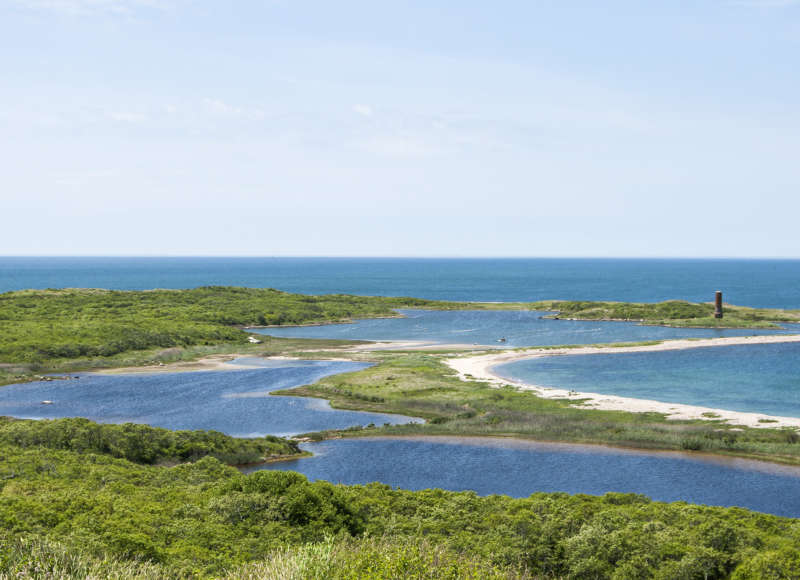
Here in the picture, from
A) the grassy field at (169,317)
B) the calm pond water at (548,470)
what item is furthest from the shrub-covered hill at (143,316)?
the calm pond water at (548,470)

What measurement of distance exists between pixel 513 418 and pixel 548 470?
15.5m

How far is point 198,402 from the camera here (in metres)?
75.6

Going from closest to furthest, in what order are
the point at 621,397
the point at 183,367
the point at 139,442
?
the point at 139,442 → the point at 621,397 → the point at 183,367

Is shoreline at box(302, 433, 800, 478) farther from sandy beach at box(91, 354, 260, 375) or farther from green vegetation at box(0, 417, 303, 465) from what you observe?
sandy beach at box(91, 354, 260, 375)

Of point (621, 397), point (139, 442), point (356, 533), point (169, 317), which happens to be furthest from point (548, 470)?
point (169, 317)

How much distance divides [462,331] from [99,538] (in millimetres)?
123368

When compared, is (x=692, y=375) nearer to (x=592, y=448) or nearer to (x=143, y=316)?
(x=592, y=448)

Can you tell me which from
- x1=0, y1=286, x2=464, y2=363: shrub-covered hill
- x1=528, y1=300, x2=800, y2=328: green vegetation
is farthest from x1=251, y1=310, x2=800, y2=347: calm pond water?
x1=0, y1=286, x2=464, y2=363: shrub-covered hill

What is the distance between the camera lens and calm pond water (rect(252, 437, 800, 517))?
147ft

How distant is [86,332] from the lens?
11556cm

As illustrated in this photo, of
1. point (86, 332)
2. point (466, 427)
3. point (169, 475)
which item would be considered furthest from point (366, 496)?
point (86, 332)

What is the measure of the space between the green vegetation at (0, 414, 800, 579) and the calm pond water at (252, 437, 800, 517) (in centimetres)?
1137

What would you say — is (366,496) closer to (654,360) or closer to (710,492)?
(710,492)

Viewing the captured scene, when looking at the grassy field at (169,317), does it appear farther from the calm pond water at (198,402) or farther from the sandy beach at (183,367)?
the calm pond water at (198,402)
